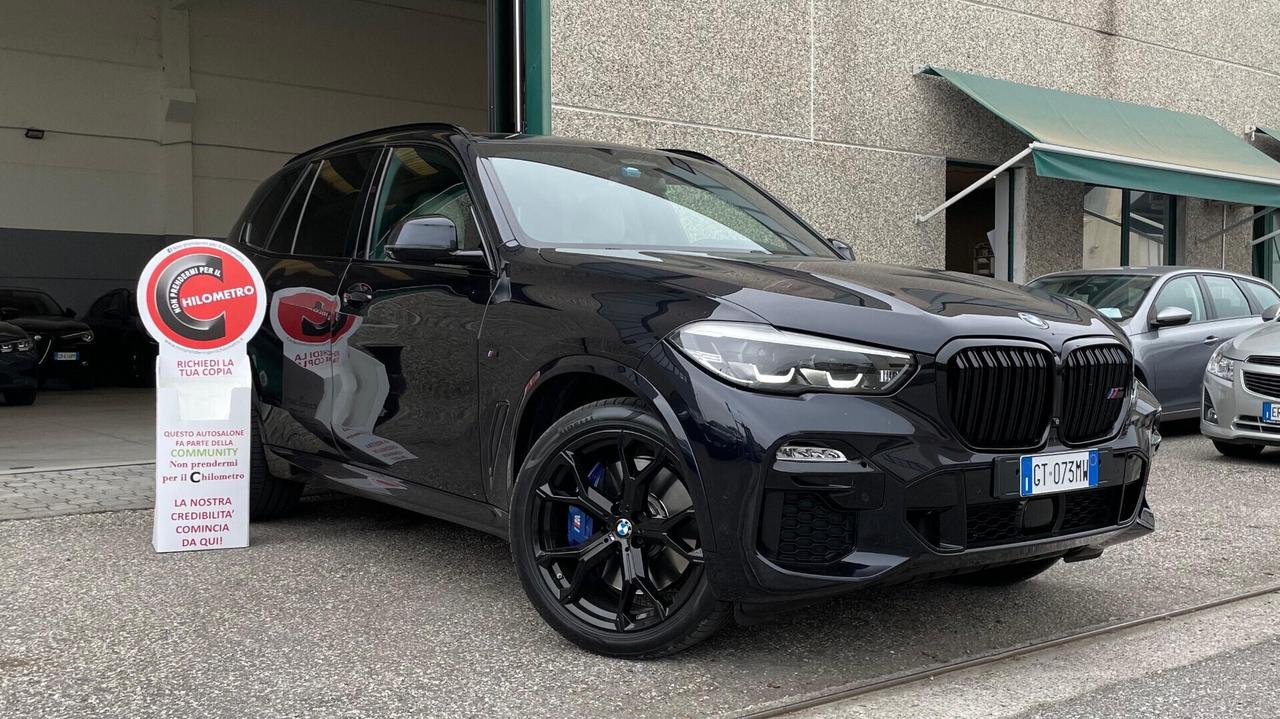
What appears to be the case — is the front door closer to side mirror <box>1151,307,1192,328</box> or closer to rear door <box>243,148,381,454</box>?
rear door <box>243,148,381,454</box>

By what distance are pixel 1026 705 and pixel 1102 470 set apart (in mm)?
782

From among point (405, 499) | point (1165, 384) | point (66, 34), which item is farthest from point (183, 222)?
point (405, 499)

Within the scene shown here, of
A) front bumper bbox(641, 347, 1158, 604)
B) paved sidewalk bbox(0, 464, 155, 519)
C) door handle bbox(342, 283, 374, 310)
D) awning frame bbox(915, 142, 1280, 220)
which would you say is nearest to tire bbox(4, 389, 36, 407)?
paved sidewalk bbox(0, 464, 155, 519)

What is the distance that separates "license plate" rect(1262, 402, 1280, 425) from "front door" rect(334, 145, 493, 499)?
6316 millimetres

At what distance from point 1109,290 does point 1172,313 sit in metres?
0.69

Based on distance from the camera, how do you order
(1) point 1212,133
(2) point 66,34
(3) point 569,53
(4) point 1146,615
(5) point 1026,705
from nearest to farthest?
(5) point 1026,705 < (4) point 1146,615 < (3) point 569,53 < (1) point 1212,133 < (2) point 66,34

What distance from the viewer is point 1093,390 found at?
3.79 metres

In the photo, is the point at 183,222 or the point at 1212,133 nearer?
the point at 1212,133

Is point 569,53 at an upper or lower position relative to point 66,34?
lower

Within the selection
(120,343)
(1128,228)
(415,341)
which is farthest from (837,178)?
(120,343)

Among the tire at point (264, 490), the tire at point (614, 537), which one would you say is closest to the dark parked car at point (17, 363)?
the tire at point (264, 490)

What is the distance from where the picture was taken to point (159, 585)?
4703 mm

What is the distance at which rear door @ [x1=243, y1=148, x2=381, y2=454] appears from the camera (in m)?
5.14

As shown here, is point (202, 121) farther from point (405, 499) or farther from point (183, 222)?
point (405, 499)
